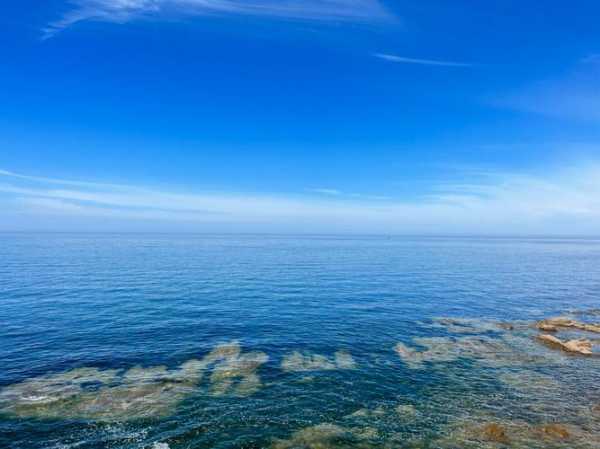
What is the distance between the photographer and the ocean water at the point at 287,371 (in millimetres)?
26156

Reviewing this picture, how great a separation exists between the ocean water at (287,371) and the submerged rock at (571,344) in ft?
3.98

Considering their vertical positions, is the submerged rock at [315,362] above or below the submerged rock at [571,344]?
below

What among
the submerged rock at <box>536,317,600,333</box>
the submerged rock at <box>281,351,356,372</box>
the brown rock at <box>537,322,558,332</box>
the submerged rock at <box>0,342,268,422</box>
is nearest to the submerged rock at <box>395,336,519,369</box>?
the submerged rock at <box>281,351,356,372</box>

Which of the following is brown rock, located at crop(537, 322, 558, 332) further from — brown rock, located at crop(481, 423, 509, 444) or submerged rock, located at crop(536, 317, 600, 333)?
brown rock, located at crop(481, 423, 509, 444)

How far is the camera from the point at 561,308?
214ft

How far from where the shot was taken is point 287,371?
36312mm

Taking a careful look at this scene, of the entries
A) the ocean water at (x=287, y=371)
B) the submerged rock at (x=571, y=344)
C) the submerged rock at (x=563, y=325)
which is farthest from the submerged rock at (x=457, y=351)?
the submerged rock at (x=563, y=325)

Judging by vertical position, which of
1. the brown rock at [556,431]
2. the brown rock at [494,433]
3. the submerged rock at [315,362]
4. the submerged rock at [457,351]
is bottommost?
the submerged rock at [315,362]

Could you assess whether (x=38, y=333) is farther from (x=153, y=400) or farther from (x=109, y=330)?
(x=153, y=400)

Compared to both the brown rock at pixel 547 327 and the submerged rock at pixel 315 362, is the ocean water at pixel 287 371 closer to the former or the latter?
the submerged rock at pixel 315 362

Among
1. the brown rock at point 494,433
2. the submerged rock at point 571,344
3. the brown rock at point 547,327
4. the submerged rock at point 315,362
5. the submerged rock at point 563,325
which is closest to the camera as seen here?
the brown rock at point 494,433

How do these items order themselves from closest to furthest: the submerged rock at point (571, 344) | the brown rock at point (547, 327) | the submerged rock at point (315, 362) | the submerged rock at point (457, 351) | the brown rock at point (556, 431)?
1. the brown rock at point (556, 431)
2. the submerged rock at point (315, 362)
3. the submerged rock at point (457, 351)
4. the submerged rock at point (571, 344)
5. the brown rock at point (547, 327)

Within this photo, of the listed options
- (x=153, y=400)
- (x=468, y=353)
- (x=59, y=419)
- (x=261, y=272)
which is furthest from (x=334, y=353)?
(x=261, y=272)

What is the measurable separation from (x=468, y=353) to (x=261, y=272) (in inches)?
2674
